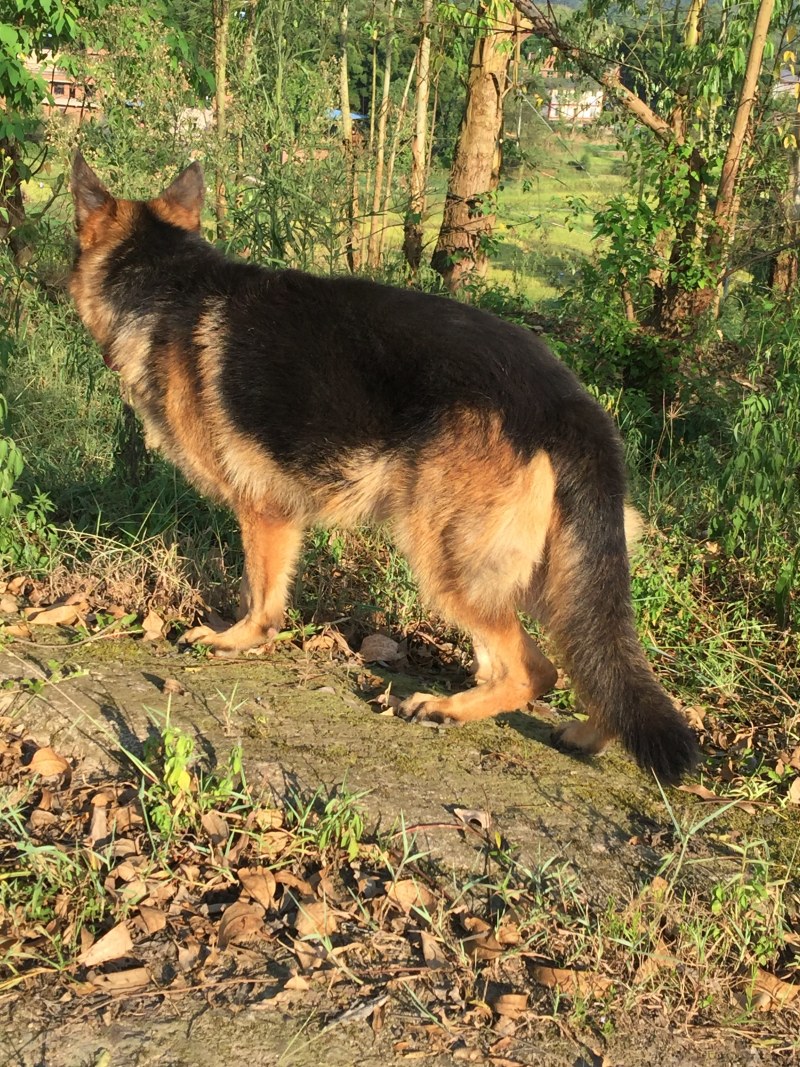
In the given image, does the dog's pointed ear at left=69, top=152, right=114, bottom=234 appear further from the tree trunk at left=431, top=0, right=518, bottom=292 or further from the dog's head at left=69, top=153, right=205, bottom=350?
the tree trunk at left=431, top=0, right=518, bottom=292

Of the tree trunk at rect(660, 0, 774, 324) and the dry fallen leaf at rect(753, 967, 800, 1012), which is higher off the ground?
the tree trunk at rect(660, 0, 774, 324)

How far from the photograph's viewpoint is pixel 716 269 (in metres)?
7.35

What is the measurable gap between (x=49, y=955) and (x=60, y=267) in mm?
6751

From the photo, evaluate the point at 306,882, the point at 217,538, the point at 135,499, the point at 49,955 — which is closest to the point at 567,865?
the point at 306,882

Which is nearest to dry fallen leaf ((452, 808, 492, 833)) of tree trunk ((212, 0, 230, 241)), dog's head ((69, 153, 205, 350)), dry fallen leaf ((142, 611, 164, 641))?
dry fallen leaf ((142, 611, 164, 641))

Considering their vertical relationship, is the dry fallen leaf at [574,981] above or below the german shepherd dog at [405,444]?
below

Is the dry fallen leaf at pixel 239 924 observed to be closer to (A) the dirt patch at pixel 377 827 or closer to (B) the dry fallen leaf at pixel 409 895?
(A) the dirt patch at pixel 377 827

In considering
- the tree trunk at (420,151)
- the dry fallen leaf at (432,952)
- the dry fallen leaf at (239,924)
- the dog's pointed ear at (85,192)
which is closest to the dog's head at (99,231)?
the dog's pointed ear at (85,192)

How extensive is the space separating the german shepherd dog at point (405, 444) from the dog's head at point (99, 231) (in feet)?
0.04

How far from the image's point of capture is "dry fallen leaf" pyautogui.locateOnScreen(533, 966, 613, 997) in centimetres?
259

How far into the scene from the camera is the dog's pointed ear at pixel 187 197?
4.79m

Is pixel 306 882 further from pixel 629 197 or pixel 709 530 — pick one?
pixel 629 197

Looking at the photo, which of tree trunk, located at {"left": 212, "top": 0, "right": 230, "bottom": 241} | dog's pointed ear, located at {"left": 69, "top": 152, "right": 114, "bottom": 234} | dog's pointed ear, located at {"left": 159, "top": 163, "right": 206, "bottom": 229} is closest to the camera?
dog's pointed ear, located at {"left": 69, "top": 152, "right": 114, "bottom": 234}

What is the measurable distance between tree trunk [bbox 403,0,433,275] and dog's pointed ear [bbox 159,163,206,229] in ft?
15.3
